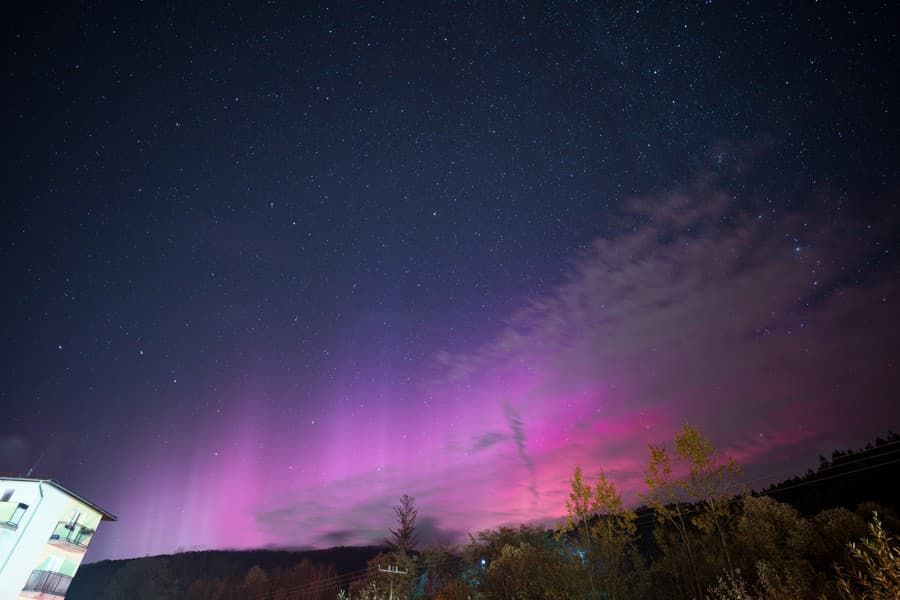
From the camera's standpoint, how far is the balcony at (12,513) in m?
40.2

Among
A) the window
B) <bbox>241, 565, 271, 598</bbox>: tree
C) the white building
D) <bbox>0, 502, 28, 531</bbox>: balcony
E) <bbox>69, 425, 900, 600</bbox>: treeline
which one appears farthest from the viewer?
<bbox>241, 565, 271, 598</bbox>: tree

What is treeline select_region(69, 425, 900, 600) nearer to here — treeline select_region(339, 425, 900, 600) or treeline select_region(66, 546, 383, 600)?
treeline select_region(339, 425, 900, 600)

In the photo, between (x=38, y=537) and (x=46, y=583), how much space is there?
4079mm

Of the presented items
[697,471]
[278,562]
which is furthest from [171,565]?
[697,471]

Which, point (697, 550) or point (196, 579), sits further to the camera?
point (196, 579)

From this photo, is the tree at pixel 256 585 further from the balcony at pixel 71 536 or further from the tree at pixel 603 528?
the tree at pixel 603 528

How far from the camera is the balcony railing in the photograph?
4056cm

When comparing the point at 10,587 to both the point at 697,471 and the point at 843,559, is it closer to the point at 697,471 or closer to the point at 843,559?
the point at 697,471

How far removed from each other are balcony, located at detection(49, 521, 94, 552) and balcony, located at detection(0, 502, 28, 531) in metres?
3.96

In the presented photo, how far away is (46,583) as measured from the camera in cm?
4166

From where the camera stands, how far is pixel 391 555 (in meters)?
57.2

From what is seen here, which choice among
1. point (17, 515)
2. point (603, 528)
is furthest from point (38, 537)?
point (603, 528)

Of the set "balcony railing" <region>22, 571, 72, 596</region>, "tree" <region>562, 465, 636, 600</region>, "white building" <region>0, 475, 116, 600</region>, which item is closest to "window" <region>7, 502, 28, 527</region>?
"white building" <region>0, 475, 116, 600</region>

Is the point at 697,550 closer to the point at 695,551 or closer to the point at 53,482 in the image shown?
the point at 695,551
